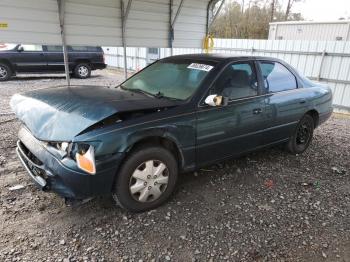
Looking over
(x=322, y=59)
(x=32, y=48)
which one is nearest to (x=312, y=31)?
(x=322, y=59)

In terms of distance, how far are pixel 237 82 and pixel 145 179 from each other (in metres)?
1.68

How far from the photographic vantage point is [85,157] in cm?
253

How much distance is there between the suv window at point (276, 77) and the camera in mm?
4035

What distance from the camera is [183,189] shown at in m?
3.55

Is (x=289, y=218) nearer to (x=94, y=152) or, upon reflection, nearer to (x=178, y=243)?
(x=178, y=243)

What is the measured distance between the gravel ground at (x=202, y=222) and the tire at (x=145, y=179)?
14 cm

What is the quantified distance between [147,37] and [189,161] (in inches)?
158

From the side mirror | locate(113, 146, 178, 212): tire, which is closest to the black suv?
the side mirror

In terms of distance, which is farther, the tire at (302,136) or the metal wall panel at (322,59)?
the metal wall panel at (322,59)

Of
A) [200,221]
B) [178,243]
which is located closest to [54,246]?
[178,243]

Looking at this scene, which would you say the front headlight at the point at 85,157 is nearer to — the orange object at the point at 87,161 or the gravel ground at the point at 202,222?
the orange object at the point at 87,161

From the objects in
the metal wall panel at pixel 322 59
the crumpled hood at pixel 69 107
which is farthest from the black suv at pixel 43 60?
the crumpled hood at pixel 69 107

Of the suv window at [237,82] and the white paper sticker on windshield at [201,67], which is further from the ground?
the white paper sticker on windshield at [201,67]

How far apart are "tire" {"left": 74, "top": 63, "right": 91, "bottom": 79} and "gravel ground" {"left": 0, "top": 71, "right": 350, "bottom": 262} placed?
9.95 meters
